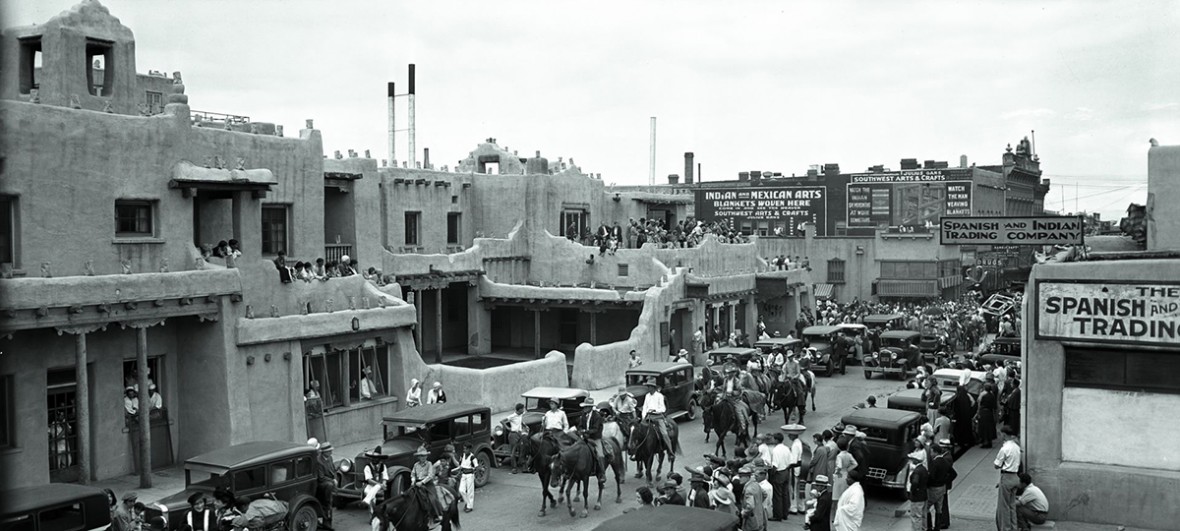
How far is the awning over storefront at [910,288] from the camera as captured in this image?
58719 mm

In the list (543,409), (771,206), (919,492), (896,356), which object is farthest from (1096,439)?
(771,206)

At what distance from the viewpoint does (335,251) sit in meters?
32.0

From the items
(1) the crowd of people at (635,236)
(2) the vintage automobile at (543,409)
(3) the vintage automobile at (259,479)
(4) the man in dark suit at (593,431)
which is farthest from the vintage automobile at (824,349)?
(3) the vintage automobile at (259,479)

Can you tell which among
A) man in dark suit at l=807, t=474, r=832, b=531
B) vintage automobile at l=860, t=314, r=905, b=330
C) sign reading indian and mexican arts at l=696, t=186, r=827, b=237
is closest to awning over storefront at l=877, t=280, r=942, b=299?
sign reading indian and mexican arts at l=696, t=186, r=827, b=237

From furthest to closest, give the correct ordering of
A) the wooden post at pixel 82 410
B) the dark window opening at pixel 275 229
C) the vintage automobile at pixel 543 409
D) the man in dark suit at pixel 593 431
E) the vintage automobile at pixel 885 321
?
the vintage automobile at pixel 885 321 → the dark window opening at pixel 275 229 → the vintage automobile at pixel 543 409 → the wooden post at pixel 82 410 → the man in dark suit at pixel 593 431

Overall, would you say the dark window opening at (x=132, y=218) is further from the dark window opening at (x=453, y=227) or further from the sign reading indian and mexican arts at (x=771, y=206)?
the sign reading indian and mexican arts at (x=771, y=206)

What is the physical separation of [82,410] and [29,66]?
8.41 metres

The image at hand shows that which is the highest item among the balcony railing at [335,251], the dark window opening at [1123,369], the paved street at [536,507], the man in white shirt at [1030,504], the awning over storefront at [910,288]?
the balcony railing at [335,251]

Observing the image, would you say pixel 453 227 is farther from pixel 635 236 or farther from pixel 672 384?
pixel 672 384

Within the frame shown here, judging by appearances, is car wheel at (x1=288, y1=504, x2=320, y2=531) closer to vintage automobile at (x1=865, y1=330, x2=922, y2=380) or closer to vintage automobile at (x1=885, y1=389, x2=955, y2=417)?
vintage automobile at (x1=885, y1=389, x2=955, y2=417)

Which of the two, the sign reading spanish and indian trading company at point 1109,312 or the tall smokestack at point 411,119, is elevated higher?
the tall smokestack at point 411,119

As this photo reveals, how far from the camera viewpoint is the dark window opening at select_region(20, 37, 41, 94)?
2280 cm

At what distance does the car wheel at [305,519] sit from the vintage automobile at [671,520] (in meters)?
6.64

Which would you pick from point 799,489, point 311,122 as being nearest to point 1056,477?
point 799,489
